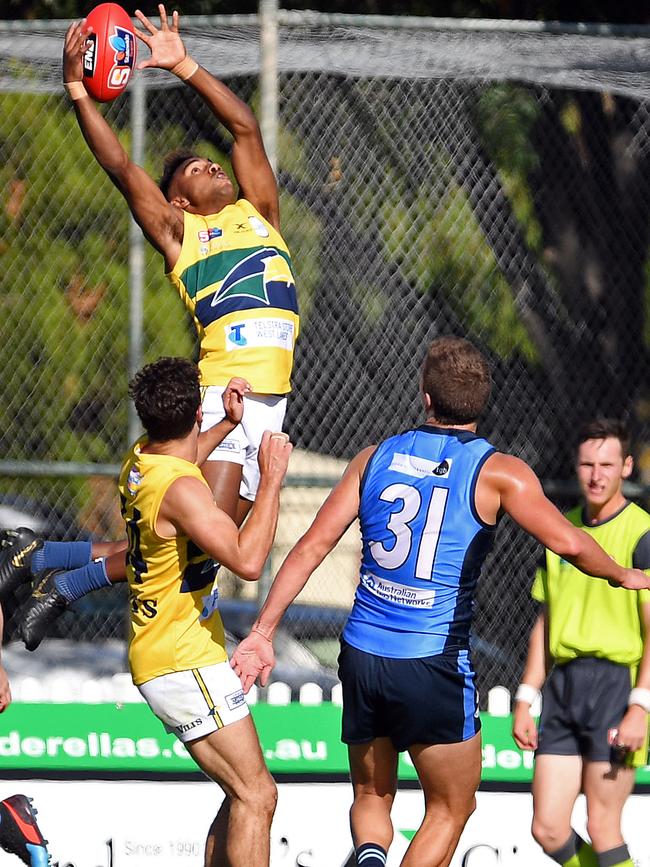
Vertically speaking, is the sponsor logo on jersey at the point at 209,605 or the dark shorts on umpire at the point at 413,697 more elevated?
the sponsor logo on jersey at the point at 209,605

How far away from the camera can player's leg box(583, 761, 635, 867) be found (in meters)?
5.51

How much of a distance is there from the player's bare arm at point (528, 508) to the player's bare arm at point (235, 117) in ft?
6.37

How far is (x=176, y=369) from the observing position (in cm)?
485

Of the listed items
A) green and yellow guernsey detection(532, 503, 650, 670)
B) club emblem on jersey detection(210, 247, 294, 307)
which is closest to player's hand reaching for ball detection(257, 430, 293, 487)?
club emblem on jersey detection(210, 247, 294, 307)

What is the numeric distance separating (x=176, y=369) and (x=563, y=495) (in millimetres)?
3770

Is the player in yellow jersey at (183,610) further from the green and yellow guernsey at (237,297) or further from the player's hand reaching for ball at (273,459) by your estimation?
the green and yellow guernsey at (237,297)

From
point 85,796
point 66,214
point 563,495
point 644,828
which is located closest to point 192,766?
point 85,796

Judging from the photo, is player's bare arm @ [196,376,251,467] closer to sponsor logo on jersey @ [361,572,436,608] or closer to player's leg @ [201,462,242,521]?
player's leg @ [201,462,242,521]

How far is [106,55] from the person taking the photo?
5582 millimetres

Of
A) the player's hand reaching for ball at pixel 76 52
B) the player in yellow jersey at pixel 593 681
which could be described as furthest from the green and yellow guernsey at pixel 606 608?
the player's hand reaching for ball at pixel 76 52

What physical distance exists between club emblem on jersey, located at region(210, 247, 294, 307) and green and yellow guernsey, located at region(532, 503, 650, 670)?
1626 mm

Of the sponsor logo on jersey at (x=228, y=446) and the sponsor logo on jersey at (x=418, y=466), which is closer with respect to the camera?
the sponsor logo on jersey at (x=418, y=466)

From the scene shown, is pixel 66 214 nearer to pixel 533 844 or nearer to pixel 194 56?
pixel 194 56

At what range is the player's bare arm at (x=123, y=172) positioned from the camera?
5.54 meters
